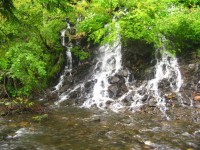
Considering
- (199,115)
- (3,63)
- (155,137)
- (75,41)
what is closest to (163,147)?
(155,137)

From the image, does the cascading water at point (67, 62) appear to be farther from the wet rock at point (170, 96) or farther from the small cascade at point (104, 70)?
the wet rock at point (170, 96)

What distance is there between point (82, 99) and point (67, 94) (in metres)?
1.11

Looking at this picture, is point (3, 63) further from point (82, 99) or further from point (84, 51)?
point (84, 51)

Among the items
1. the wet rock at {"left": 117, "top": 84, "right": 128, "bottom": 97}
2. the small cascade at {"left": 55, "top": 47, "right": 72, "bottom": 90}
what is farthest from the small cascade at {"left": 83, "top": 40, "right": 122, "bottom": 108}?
the small cascade at {"left": 55, "top": 47, "right": 72, "bottom": 90}

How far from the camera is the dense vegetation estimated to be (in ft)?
45.0

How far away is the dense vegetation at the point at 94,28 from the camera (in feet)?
45.0

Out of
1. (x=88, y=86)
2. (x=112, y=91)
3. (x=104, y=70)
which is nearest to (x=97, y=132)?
(x=112, y=91)

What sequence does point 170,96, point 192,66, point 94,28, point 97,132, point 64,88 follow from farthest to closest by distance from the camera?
point 64,88, point 94,28, point 192,66, point 170,96, point 97,132

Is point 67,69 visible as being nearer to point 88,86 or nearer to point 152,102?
point 88,86

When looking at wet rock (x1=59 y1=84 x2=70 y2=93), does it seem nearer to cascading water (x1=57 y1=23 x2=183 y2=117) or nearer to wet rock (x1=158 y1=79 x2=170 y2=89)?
cascading water (x1=57 y1=23 x2=183 y2=117)

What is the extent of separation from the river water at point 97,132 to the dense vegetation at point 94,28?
2.82 m

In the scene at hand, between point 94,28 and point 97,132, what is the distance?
741 cm

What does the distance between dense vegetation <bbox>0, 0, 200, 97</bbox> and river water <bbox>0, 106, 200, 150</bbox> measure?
2815 mm

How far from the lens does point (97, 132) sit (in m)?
10.2
